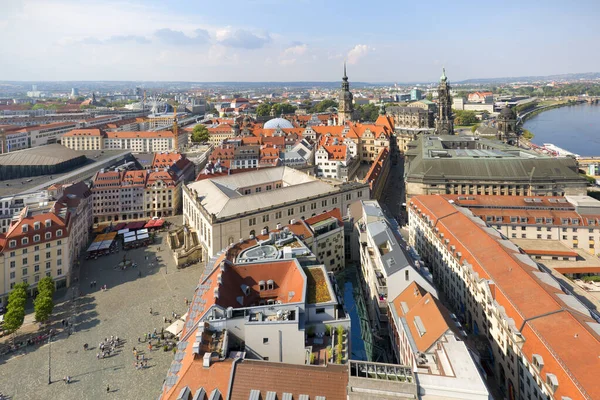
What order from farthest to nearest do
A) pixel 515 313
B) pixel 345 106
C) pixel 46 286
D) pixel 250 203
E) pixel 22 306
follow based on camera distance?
pixel 345 106 → pixel 250 203 → pixel 46 286 → pixel 22 306 → pixel 515 313

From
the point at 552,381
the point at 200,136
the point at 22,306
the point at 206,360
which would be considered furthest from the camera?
the point at 200,136

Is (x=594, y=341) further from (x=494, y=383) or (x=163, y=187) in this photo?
(x=163, y=187)

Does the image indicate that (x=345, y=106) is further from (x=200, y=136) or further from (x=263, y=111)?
(x=263, y=111)

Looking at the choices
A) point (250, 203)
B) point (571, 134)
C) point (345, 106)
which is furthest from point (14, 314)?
point (571, 134)

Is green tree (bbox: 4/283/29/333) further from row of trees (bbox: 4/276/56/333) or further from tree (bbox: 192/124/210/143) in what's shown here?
tree (bbox: 192/124/210/143)

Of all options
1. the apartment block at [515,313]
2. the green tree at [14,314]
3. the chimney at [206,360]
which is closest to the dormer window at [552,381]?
the apartment block at [515,313]

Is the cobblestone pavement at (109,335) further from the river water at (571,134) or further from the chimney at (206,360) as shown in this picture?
the river water at (571,134)

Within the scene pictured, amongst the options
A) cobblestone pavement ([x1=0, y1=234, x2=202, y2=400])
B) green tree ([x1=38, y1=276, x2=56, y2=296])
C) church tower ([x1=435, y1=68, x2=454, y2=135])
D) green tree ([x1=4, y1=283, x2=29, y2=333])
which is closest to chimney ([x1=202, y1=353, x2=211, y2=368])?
cobblestone pavement ([x1=0, y1=234, x2=202, y2=400])

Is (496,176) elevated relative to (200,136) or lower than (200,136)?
lower
